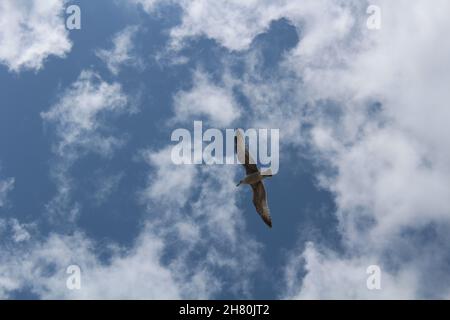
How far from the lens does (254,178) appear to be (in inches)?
2552

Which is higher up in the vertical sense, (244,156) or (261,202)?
(244,156)

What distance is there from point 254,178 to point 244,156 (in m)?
2.76

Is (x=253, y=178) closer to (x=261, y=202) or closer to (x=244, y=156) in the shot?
(x=244, y=156)

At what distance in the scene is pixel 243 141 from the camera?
65.4 metres

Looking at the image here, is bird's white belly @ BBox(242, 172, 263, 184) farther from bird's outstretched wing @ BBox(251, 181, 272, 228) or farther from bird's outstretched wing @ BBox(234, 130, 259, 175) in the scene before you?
bird's outstretched wing @ BBox(251, 181, 272, 228)

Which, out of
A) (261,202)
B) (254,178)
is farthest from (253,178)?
(261,202)

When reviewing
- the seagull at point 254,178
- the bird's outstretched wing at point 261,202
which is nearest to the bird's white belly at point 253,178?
the seagull at point 254,178

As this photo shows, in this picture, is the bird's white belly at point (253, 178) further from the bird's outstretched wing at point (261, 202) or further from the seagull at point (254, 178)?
the bird's outstretched wing at point (261, 202)

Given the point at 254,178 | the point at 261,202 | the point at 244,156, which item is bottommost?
the point at 261,202

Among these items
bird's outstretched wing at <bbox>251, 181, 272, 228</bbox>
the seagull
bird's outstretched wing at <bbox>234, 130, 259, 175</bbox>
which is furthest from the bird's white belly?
bird's outstretched wing at <bbox>251, 181, 272, 228</bbox>

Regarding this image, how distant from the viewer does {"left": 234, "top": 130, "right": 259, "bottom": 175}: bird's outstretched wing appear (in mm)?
64500

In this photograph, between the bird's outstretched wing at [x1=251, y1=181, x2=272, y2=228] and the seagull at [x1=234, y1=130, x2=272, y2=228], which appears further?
the bird's outstretched wing at [x1=251, y1=181, x2=272, y2=228]
